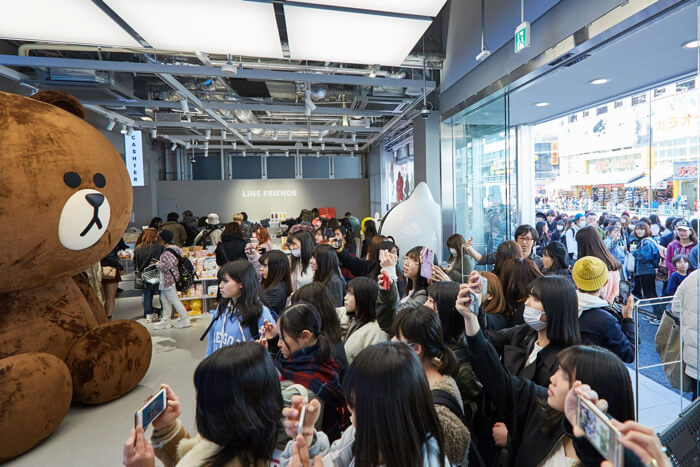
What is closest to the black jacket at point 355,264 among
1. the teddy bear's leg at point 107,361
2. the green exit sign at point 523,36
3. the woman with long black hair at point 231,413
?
the teddy bear's leg at point 107,361

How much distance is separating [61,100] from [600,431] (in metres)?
4.01

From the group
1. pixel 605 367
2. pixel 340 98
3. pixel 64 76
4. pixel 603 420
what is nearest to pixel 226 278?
pixel 605 367

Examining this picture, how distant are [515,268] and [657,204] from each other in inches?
168

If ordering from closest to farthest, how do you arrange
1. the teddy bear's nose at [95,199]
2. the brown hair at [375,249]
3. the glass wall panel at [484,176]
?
the teddy bear's nose at [95,199]
the brown hair at [375,249]
the glass wall panel at [484,176]

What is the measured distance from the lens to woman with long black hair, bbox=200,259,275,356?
242 centimetres

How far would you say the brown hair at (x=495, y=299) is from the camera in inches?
97.3

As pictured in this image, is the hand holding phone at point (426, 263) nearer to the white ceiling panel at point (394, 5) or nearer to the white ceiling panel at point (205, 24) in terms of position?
the white ceiling panel at point (394, 5)

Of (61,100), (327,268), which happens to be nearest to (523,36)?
(327,268)

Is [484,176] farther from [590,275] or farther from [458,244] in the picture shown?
[590,275]

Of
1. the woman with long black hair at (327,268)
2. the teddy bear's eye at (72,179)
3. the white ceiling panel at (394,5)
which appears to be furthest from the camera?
the woman with long black hair at (327,268)

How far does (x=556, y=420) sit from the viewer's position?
1.25m

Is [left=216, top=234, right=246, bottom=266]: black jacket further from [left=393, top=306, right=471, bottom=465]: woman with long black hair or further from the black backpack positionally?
[left=393, top=306, right=471, bottom=465]: woman with long black hair

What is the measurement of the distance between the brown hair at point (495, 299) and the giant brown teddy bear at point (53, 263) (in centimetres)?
284

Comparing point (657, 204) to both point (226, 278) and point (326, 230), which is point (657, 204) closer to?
point (326, 230)
